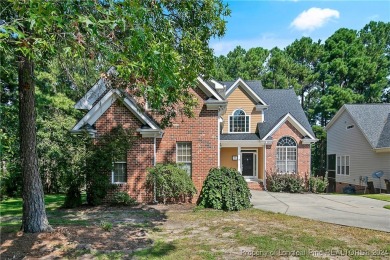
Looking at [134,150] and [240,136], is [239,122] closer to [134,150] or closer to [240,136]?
[240,136]

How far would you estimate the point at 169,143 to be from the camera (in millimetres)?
14281

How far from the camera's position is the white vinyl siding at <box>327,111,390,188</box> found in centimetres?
2142

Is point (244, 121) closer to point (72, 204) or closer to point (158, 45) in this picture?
point (72, 204)

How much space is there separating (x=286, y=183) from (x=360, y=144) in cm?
807

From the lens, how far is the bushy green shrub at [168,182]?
507 inches

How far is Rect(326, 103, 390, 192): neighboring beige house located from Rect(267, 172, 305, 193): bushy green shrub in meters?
6.02

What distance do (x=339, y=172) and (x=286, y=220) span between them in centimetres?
1995

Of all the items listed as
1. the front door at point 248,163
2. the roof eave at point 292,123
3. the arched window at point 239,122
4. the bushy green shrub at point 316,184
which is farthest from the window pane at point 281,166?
the arched window at point 239,122

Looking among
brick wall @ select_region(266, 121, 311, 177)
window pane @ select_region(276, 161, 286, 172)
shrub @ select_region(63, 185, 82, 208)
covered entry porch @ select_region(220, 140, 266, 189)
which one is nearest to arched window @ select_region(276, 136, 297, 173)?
window pane @ select_region(276, 161, 286, 172)

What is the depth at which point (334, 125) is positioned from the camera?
28.7m

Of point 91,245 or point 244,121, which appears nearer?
point 91,245

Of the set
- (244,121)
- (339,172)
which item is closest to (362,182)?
(339,172)

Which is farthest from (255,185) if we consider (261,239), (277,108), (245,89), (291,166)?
(261,239)

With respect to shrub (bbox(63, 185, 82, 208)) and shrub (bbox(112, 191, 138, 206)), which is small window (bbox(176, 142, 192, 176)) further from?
shrub (bbox(63, 185, 82, 208))
